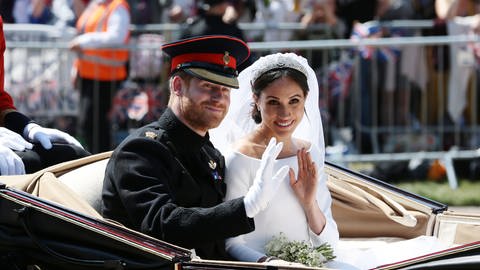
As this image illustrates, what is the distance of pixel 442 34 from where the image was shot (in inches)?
384

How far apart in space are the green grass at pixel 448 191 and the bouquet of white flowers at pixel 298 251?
4.34 meters

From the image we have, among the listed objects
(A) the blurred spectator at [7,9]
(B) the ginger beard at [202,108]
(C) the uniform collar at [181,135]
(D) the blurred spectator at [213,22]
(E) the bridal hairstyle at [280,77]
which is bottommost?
(A) the blurred spectator at [7,9]

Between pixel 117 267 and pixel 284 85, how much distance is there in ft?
3.57

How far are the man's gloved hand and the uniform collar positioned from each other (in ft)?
2.16

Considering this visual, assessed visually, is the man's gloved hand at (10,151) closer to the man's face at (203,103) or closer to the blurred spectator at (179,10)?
the man's face at (203,103)

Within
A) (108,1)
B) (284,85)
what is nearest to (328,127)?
(108,1)

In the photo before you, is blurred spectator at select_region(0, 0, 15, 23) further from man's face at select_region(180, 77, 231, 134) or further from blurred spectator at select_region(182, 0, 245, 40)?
man's face at select_region(180, 77, 231, 134)

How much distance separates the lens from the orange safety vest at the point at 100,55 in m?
9.38

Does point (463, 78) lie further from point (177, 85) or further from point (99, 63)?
point (177, 85)

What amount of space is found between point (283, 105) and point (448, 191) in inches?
A: 187

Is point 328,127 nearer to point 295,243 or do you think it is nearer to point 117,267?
point 295,243

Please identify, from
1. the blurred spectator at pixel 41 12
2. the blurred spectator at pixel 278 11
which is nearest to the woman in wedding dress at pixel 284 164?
the blurred spectator at pixel 278 11

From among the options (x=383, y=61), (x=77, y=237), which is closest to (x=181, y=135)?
(x=77, y=237)

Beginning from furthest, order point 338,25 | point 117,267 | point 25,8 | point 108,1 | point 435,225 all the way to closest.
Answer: point 25,8, point 338,25, point 108,1, point 435,225, point 117,267
